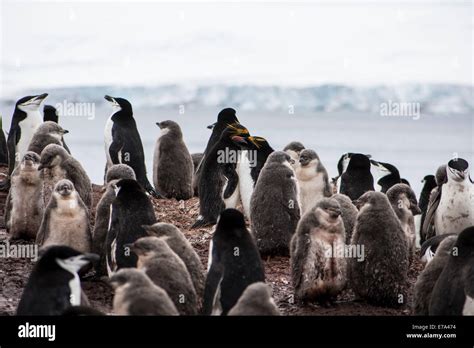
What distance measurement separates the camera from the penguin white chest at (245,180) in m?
6.92

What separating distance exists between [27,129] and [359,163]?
3565mm

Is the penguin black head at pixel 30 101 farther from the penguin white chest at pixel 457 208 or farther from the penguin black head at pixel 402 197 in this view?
the penguin white chest at pixel 457 208

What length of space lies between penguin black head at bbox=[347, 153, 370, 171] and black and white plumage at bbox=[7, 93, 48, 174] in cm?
337

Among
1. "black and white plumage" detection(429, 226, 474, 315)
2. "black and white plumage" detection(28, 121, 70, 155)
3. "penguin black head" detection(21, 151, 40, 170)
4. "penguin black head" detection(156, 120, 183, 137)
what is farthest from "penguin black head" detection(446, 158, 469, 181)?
"black and white plumage" detection(28, 121, 70, 155)

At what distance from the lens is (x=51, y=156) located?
20.5ft

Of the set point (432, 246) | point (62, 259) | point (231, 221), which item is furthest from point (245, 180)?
point (62, 259)

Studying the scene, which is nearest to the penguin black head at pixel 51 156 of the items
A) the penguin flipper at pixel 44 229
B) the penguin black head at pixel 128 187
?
the penguin flipper at pixel 44 229

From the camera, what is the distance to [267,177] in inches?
227

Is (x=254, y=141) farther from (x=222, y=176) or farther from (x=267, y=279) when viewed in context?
(x=267, y=279)

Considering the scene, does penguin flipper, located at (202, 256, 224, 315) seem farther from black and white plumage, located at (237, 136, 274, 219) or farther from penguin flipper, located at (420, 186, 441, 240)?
penguin flipper, located at (420, 186, 441, 240)

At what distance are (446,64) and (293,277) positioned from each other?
4.07 m

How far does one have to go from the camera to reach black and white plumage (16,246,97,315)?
3852 mm

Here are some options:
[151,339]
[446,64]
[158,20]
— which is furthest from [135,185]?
[158,20]

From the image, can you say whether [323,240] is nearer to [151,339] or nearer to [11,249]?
[151,339]
